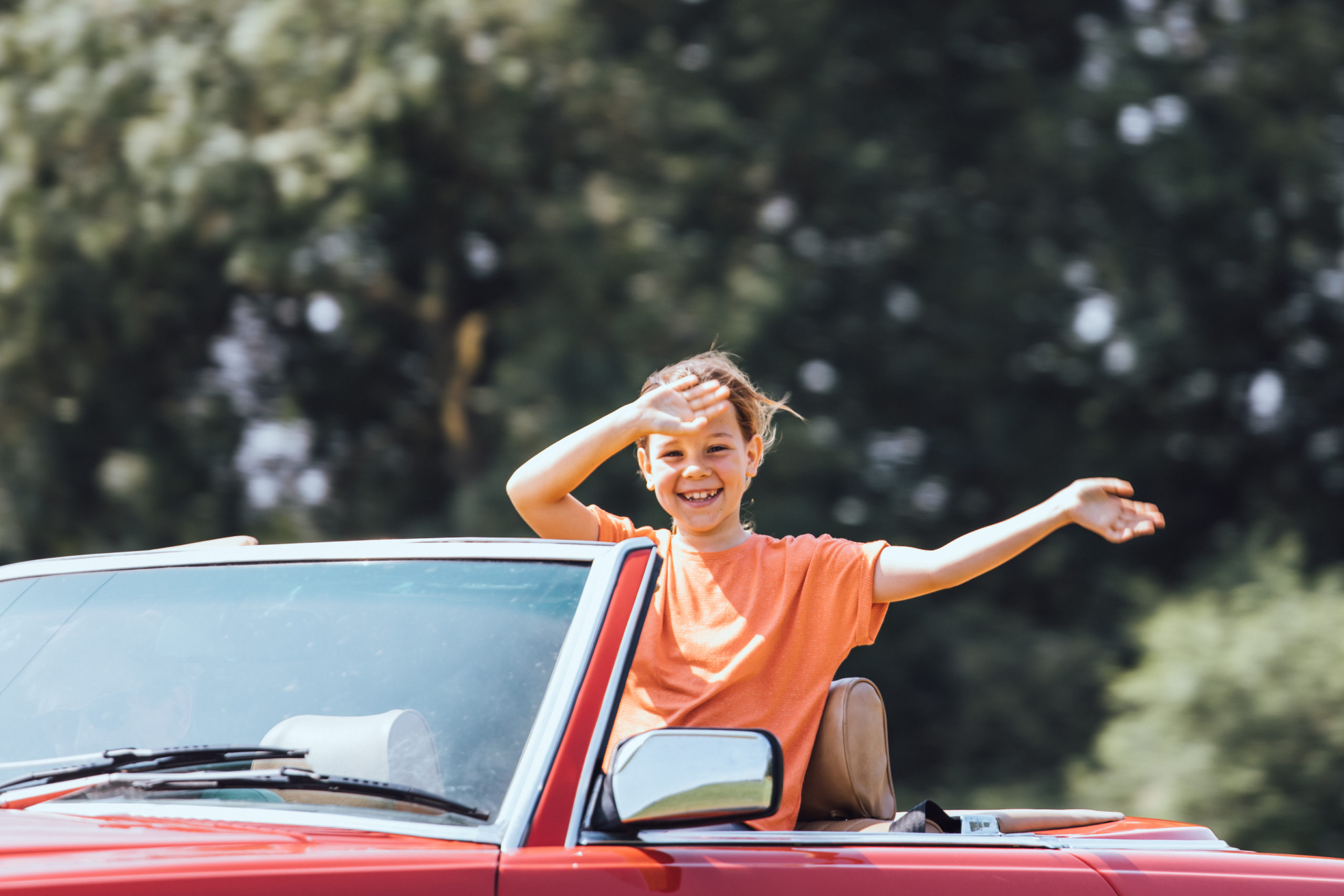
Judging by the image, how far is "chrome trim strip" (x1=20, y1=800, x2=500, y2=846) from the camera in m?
1.76

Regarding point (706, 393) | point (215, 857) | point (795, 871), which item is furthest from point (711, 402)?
point (215, 857)

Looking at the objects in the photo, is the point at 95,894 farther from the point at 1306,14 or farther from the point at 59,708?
the point at 1306,14

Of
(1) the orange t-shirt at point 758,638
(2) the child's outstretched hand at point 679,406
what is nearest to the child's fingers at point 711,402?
(2) the child's outstretched hand at point 679,406

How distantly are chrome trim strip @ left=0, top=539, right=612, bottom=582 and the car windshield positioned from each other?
0.02 meters

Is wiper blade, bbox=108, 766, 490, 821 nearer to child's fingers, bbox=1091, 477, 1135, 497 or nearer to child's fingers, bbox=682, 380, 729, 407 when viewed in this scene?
child's fingers, bbox=682, 380, 729, 407

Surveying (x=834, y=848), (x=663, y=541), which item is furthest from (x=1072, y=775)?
(x=834, y=848)

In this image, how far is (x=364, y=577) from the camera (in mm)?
2127

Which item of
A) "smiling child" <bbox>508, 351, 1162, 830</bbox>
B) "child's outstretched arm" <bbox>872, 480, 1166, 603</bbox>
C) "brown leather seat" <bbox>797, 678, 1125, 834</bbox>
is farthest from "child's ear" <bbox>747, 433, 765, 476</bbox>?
"brown leather seat" <bbox>797, 678, 1125, 834</bbox>

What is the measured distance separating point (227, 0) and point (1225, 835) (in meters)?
6.74

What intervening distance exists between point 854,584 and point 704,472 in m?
0.36

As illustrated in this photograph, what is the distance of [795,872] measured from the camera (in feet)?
6.27

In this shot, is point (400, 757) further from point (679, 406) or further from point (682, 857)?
point (679, 406)

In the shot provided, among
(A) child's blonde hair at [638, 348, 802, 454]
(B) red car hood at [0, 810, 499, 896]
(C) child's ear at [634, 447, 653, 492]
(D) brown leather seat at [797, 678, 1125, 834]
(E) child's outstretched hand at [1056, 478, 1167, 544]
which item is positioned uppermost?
(A) child's blonde hair at [638, 348, 802, 454]

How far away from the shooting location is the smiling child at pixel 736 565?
8.43ft
